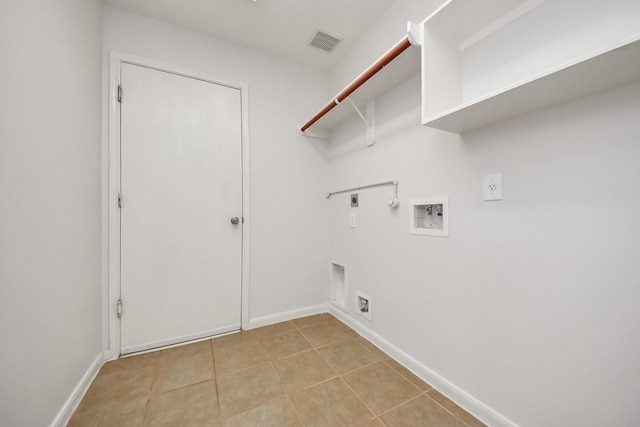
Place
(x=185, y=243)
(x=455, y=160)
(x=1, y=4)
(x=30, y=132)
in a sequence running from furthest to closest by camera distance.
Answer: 1. (x=185, y=243)
2. (x=455, y=160)
3. (x=30, y=132)
4. (x=1, y=4)

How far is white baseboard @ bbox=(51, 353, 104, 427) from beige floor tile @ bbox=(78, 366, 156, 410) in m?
0.03

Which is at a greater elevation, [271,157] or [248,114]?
[248,114]

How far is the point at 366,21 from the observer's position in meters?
1.69

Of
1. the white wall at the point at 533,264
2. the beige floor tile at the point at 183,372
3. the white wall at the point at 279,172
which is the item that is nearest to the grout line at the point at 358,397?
the white wall at the point at 533,264

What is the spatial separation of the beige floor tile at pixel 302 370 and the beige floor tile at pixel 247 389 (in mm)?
54

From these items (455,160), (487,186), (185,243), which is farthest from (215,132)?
(487,186)

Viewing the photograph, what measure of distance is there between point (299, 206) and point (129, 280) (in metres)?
1.39

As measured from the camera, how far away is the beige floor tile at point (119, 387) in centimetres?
121

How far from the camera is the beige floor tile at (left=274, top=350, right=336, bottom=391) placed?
52.3 inches

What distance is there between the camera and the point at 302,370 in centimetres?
143

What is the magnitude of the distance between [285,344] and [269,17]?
2.41 meters

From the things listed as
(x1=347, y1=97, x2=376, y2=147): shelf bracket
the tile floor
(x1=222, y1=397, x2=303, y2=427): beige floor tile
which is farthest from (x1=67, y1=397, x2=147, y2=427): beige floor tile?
(x1=347, y1=97, x2=376, y2=147): shelf bracket

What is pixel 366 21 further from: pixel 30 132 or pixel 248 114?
pixel 30 132

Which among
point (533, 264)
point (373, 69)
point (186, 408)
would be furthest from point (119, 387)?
point (373, 69)
